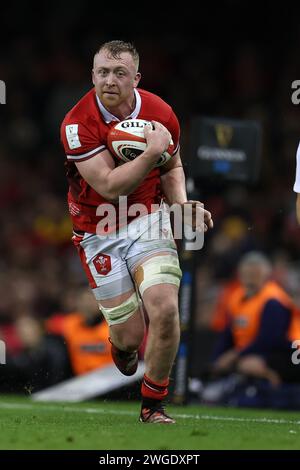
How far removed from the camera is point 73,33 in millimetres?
21234

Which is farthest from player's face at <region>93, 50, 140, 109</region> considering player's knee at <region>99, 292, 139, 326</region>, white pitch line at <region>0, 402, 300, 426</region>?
white pitch line at <region>0, 402, 300, 426</region>

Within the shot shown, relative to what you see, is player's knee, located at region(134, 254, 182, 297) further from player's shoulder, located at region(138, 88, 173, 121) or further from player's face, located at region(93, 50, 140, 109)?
player's face, located at region(93, 50, 140, 109)

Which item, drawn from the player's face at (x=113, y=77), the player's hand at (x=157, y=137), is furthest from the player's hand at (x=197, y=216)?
the player's face at (x=113, y=77)

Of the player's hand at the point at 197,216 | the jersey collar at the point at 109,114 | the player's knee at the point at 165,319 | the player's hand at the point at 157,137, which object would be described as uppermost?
the jersey collar at the point at 109,114

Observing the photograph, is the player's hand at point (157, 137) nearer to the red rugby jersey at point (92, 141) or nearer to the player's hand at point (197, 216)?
the red rugby jersey at point (92, 141)

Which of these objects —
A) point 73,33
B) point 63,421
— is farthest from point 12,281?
point 63,421

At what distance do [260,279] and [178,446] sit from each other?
708cm

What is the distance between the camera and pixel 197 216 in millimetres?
7418

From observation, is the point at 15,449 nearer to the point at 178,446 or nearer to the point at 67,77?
the point at 178,446

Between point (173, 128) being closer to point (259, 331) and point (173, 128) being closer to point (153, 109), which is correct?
point (153, 109)

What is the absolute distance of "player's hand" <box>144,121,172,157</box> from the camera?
730cm

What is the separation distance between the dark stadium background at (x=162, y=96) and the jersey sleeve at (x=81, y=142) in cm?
811

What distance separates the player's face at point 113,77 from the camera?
24.8 ft

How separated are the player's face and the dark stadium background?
8107 millimetres
